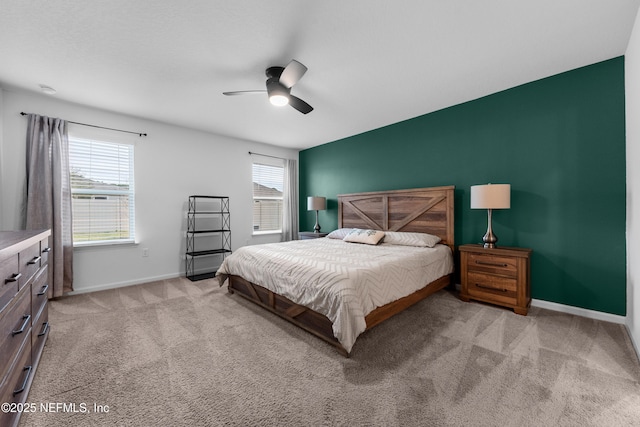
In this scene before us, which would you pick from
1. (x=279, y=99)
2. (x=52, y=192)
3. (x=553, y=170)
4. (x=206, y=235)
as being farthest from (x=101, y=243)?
(x=553, y=170)

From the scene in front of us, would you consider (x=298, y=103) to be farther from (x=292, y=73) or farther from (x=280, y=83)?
(x=292, y=73)

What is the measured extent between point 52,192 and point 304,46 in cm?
348

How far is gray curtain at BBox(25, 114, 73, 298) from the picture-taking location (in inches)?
121

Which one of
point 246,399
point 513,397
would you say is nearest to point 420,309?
point 513,397

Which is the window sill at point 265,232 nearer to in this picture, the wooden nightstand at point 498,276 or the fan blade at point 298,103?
the fan blade at point 298,103

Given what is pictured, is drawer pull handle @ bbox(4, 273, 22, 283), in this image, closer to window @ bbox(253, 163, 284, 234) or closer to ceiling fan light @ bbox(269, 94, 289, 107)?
ceiling fan light @ bbox(269, 94, 289, 107)

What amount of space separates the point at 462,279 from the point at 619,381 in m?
1.48

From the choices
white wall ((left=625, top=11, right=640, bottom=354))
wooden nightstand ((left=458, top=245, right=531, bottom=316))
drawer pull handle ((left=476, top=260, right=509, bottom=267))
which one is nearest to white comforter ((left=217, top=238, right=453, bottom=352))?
wooden nightstand ((left=458, top=245, right=531, bottom=316))

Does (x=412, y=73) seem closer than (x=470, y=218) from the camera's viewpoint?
Yes

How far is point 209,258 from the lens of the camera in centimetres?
468

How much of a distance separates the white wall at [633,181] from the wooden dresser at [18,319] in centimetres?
389

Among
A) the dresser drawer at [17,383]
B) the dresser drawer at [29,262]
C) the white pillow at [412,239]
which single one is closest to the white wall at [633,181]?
the white pillow at [412,239]

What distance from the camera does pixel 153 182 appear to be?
4.04 meters

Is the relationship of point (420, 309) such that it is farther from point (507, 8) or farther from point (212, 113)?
point (212, 113)
